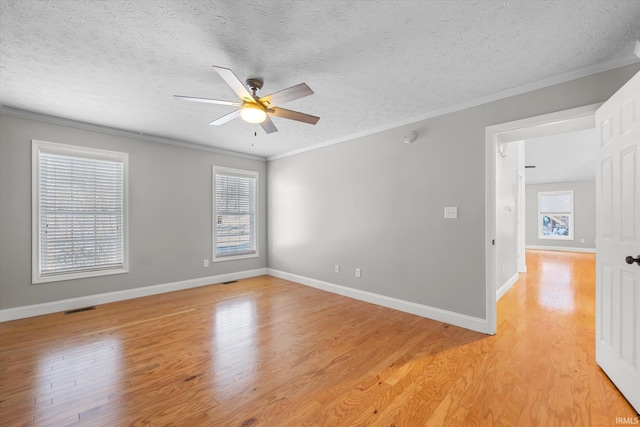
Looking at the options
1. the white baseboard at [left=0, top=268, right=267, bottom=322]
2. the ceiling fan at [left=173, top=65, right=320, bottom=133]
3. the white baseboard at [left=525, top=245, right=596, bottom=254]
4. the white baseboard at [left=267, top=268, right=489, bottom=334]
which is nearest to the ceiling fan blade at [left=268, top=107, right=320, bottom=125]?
the ceiling fan at [left=173, top=65, right=320, bottom=133]

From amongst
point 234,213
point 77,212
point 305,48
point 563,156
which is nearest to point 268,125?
point 305,48

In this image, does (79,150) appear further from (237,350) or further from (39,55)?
(237,350)

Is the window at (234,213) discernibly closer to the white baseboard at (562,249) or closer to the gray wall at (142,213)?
the gray wall at (142,213)

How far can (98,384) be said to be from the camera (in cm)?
207

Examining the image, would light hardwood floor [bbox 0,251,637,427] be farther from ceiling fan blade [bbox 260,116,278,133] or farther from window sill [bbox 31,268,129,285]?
ceiling fan blade [bbox 260,116,278,133]

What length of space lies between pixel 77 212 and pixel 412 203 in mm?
4572

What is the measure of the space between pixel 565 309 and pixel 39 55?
20.5 ft

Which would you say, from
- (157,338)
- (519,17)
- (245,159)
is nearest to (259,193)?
(245,159)

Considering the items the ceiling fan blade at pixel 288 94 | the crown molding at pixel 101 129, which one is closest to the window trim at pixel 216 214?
the crown molding at pixel 101 129

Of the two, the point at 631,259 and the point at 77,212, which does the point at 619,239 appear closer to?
the point at 631,259

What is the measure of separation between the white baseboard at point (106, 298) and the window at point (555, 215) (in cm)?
1092

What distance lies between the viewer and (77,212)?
12.4 feet

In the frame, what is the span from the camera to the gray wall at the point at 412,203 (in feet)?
9.79

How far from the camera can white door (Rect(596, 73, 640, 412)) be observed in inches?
69.9
